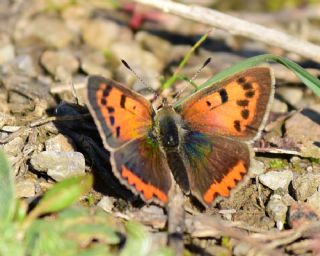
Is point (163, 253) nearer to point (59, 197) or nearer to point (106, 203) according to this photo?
point (59, 197)

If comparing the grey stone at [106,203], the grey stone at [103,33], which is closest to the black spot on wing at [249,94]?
the grey stone at [106,203]

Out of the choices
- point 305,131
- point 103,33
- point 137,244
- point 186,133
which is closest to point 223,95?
point 186,133

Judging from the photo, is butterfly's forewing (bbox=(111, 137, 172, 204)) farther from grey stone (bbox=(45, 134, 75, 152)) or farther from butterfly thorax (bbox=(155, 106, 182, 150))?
grey stone (bbox=(45, 134, 75, 152))

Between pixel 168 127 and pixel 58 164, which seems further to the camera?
pixel 168 127

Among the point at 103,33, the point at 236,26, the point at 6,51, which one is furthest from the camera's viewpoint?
the point at 103,33

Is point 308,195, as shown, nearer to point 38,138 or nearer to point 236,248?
point 236,248

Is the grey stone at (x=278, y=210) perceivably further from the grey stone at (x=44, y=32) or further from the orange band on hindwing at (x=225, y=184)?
the grey stone at (x=44, y=32)
